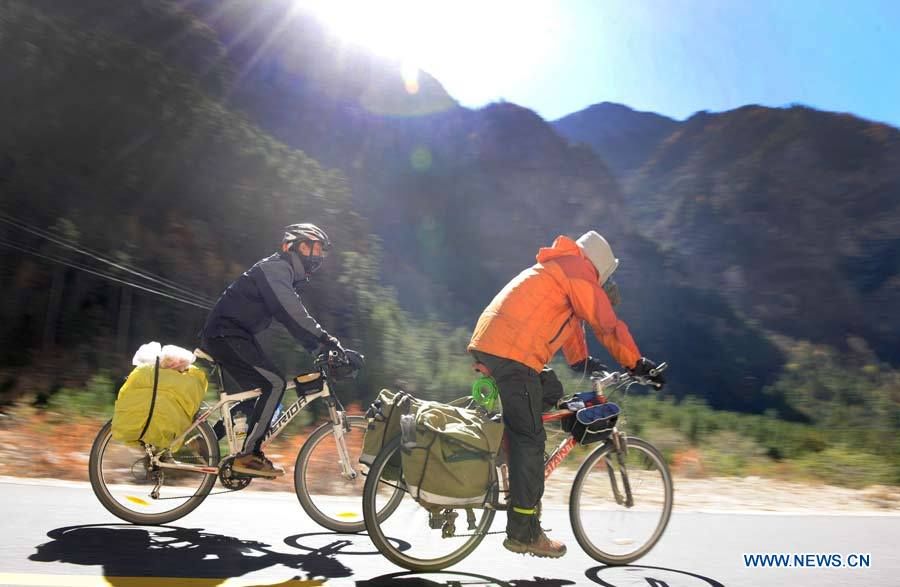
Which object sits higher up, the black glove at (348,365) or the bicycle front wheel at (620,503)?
the black glove at (348,365)

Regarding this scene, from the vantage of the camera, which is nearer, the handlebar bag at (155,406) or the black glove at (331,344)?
the handlebar bag at (155,406)

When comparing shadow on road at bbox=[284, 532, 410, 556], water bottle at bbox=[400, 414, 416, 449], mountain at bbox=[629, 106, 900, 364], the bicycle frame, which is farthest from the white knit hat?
mountain at bbox=[629, 106, 900, 364]

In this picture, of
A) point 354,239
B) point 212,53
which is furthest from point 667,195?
point 354,239

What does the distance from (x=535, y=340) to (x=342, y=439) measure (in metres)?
1.76

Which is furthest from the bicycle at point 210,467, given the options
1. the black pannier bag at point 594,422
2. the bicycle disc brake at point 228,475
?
the black pannier bag at point 594,422

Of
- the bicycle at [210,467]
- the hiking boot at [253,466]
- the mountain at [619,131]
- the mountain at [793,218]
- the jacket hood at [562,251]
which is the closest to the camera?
the jacket hood at [562,251]

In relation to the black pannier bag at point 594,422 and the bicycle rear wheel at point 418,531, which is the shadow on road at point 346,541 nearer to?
the bicycle rear wheel at point 418,531

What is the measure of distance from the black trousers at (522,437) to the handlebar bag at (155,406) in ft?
6.84

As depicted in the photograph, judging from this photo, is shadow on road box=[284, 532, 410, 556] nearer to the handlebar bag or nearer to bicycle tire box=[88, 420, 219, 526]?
bicycle tire box=[88, 420, 219, 526]

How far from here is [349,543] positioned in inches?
200

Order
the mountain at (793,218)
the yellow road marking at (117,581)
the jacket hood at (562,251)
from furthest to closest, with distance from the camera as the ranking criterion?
the mountain at (793,218)
the jacket hood at (562,251)
the yellow road marking at (117,581)

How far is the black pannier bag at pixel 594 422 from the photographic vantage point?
4871mm

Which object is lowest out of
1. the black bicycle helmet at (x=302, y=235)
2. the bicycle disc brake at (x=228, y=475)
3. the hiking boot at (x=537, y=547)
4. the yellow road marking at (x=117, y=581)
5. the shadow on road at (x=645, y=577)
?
the yellow road marking at (x=117, y=581)

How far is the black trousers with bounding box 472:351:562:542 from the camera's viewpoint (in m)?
4.50
